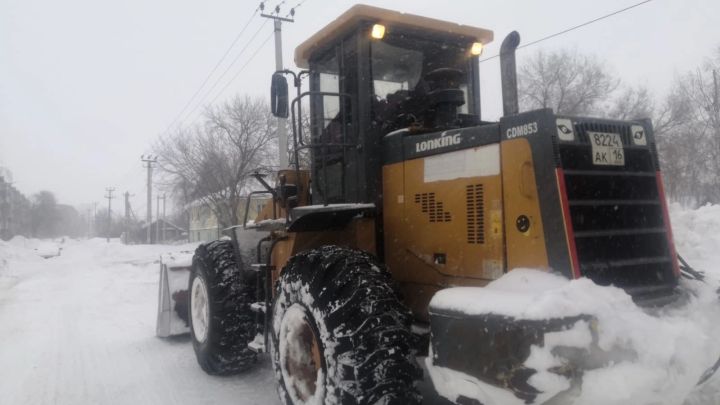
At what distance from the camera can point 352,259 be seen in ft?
11.4

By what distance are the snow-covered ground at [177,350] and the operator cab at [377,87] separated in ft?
5.51

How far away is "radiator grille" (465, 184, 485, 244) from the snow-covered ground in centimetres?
44

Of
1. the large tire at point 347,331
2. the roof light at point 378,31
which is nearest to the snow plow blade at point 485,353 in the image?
the large tire at point 347,331

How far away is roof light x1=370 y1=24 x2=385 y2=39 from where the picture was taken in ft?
13.8

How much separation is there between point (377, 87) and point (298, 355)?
210 centimetres

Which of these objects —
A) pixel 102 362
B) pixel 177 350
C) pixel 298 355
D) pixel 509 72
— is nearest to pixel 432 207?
pixel 509 72

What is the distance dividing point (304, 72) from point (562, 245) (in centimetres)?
308

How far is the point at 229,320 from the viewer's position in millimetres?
5441

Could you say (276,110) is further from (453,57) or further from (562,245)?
(562,245)

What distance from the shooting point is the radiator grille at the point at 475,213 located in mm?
3361

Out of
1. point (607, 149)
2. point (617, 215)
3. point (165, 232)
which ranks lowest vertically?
point (617, 215)

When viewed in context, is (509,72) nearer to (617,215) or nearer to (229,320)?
(617,215)

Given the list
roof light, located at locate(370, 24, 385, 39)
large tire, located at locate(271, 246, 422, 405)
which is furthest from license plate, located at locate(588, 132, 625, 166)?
roof light, located at locate(370, 24, 385, 39)

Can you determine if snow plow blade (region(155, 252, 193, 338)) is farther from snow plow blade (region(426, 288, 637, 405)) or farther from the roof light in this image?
snow plow blade (region(426, 288, 637, 405))
